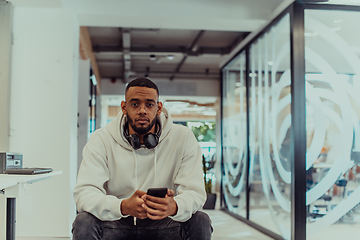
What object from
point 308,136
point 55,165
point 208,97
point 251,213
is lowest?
point 251,213

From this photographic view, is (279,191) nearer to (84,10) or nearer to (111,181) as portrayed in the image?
(111,181)

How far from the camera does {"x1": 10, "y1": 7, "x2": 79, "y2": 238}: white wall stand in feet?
11.8

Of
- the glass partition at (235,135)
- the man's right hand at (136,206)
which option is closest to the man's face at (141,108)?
the man's right hand at (136,206)

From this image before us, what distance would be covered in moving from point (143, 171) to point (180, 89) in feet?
23.3

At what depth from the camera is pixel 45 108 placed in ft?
12.1

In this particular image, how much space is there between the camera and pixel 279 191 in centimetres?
370

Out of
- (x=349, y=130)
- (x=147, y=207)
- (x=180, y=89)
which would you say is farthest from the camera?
(x=180, y=89)

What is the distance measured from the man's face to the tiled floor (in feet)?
7.67

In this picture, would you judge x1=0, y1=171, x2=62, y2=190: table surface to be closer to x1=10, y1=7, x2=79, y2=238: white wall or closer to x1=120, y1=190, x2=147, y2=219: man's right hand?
x1=120, y1=190, x2=147, y2=219: man's right hand

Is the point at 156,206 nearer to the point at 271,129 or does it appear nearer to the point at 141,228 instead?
the point at 141,228

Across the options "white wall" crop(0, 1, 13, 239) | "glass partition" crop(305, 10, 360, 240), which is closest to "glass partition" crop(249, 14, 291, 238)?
"glass partition" crop(305, 10, 360, 240)

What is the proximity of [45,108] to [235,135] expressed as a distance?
2.73 metres

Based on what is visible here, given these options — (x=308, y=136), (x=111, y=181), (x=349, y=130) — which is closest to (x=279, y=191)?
(x=308, y=136)

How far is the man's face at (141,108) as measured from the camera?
1803 mm
